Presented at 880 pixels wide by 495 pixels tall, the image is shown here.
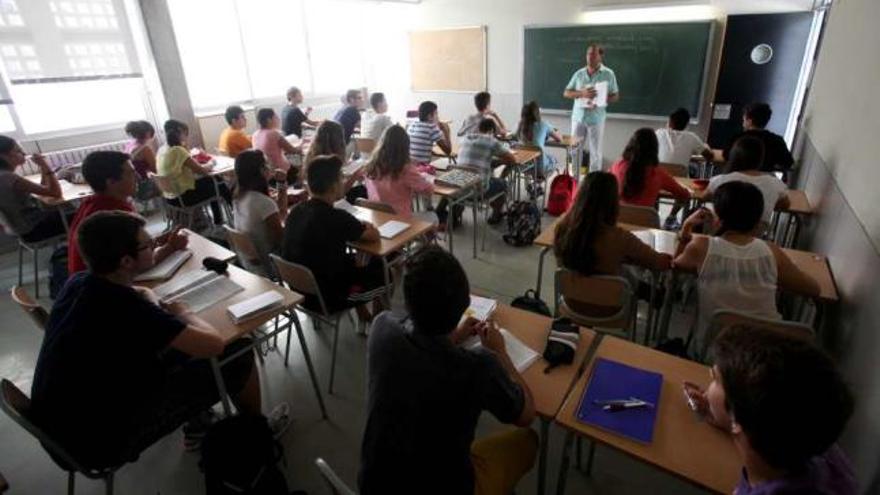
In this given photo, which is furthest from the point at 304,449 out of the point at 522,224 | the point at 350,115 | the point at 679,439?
the point at 350,115

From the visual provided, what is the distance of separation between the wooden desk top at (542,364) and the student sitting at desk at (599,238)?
1.72ft

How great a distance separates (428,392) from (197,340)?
1.05 m

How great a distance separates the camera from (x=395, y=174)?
3621 mm

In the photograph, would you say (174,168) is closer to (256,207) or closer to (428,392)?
(256,207)

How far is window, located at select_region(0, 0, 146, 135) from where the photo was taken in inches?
204

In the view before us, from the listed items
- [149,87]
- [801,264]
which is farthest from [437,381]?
[149,87]

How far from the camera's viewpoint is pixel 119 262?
5.66 ft

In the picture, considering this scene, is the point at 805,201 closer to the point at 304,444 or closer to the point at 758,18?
the point at 758,18

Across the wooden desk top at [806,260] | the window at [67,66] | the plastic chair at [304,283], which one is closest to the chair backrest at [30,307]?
the plastic chair at [304,283]

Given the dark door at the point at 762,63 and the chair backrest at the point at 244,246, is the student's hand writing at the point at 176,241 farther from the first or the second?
the dark door at the point at 762,63

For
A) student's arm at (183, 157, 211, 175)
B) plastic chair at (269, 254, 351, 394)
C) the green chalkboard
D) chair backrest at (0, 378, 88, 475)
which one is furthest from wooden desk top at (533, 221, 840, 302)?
the green chalkboard

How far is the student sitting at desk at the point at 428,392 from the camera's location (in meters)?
1.23

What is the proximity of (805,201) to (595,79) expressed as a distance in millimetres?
3377

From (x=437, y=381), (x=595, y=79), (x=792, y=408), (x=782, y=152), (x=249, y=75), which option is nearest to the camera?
(x=792, y=408)
